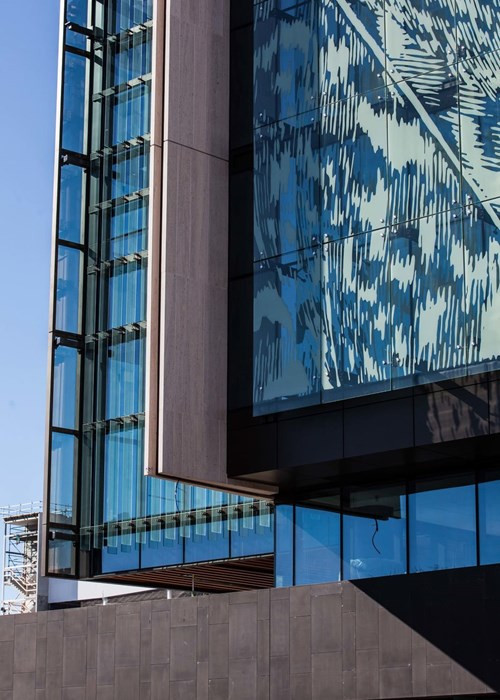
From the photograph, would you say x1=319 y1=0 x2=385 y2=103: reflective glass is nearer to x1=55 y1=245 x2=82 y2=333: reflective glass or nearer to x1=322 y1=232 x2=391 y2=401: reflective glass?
x1=322 y1=232 x2=391 y2=401: reflective glass

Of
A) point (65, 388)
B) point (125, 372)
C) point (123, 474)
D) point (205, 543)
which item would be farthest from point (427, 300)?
point (65, 388)

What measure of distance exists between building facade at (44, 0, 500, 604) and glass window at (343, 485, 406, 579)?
0.16ft

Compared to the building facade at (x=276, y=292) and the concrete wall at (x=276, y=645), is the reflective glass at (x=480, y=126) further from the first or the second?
the concrete wall at (x=276, y=645)

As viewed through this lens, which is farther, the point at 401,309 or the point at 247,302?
the point at 247,302

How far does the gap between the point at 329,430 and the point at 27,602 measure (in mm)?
58958

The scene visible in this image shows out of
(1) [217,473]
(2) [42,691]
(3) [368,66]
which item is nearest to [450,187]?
(3) [368,66]

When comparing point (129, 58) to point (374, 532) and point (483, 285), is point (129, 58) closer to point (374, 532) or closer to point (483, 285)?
point (483, 285)

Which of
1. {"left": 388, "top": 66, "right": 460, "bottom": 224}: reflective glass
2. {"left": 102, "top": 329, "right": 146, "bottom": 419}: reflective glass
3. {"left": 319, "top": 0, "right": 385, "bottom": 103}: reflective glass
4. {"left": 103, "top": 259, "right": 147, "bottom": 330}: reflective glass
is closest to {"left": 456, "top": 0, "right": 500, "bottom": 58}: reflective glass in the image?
{"left": 388, "top": 66, "right": 460, "bottom": 224}: reflective glass

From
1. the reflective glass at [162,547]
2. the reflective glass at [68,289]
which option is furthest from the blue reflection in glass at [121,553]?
the reflective glass at [68,289]

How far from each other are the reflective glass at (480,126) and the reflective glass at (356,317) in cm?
219

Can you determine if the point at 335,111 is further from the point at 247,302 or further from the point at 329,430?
the point at 329,430

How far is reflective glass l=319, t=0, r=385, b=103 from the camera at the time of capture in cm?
2848

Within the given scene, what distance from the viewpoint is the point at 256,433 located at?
29.5 m

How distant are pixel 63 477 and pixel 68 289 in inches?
179
